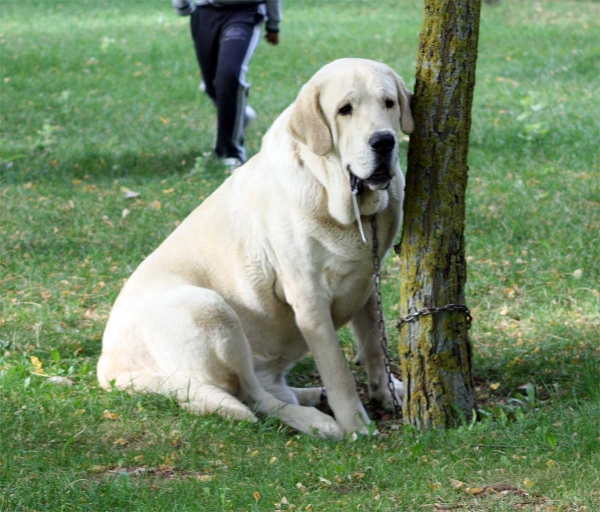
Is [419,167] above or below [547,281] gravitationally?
above

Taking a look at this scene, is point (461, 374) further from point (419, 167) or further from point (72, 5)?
point (72, 5)

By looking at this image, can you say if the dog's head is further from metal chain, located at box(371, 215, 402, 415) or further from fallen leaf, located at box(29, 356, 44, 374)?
fallen leaf, located at box(29, 356, 44, 374)

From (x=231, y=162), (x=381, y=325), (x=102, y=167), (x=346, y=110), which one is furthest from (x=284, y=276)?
(x=102, y=167)

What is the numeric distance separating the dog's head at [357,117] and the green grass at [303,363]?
1162 millimetres

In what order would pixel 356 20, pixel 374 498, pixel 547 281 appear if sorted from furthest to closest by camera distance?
pixel 356 20
pixel 547 281
pixel 374 498

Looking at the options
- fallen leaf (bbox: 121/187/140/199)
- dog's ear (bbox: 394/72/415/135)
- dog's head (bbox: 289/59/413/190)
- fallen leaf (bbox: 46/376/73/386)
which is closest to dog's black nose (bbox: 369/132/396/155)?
dog's head (bbox: 289/59/413/190)

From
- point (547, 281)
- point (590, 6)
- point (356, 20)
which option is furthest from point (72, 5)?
point (547, 281)

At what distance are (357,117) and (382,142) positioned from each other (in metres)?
0.18

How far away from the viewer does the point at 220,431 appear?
4000 millimetres

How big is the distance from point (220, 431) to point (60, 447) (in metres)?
0.68

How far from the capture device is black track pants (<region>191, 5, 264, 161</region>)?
8406 millimetres

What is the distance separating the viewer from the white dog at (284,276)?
3.84 m

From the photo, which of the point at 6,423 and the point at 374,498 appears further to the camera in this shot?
the point at 6,423

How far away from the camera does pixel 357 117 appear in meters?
3.76
